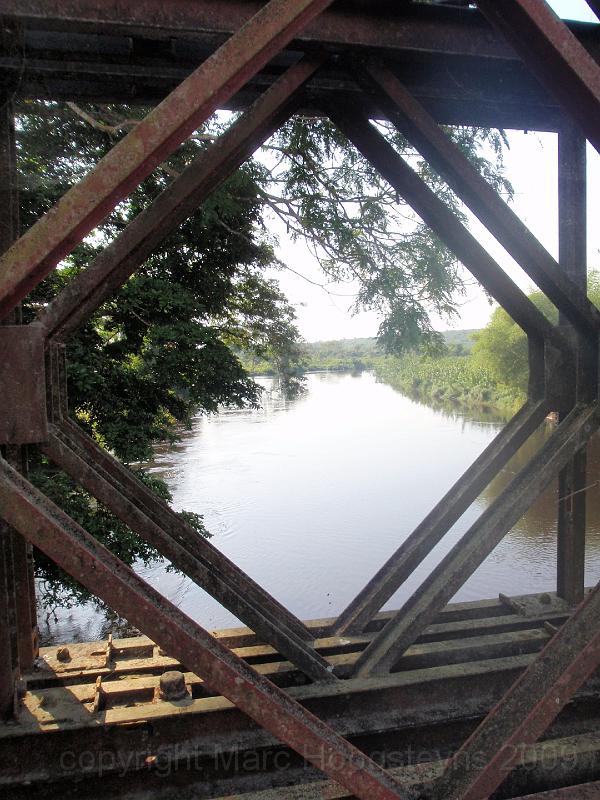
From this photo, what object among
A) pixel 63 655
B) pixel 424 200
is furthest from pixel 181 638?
pixel 424 200

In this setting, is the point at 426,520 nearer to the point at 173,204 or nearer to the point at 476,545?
the point at 476,545

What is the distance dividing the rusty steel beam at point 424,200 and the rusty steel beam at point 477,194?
0.12m

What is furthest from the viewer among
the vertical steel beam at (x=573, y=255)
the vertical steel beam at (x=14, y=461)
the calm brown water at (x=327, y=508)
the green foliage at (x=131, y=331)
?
the calm brown water at (x=327, y=508)

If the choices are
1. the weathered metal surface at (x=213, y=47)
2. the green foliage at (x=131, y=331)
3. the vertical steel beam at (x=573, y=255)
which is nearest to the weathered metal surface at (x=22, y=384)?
the weathered metal surface at (x=213, y=47)

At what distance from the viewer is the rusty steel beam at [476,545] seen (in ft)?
8.23

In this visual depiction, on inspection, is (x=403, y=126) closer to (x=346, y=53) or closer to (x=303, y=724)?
(x=346, y=53)

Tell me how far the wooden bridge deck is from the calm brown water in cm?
513

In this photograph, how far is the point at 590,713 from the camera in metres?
2.55

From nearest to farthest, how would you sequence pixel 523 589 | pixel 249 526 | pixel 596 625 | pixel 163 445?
pixel 596 625
pixel 523 589
pixel 249 526
pixel 163 445

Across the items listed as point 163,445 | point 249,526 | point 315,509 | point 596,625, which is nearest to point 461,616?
point 596,625

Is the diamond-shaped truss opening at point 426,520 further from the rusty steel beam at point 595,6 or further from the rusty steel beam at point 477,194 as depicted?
the rusty steel beam at point 595,6

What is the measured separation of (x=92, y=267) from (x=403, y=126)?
1.37 m

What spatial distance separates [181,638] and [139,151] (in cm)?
124

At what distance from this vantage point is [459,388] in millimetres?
35094
